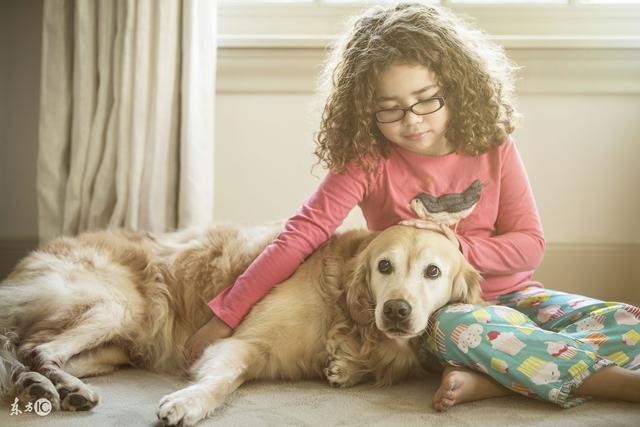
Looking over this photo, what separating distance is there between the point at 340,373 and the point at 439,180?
0.62 meters

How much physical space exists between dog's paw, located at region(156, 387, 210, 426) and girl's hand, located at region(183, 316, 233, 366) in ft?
1.13

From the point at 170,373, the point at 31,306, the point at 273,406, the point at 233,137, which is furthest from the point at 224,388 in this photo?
the point at 233,137

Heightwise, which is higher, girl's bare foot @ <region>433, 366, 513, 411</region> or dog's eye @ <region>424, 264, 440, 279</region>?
dog's eye @ <region>424, 264, 440, 279</region>

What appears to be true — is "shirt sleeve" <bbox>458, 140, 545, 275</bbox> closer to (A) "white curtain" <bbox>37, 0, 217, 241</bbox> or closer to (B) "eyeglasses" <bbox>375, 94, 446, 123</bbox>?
(B) "eyeglasses" <bbox>375, 94, 446, 123</bbox>


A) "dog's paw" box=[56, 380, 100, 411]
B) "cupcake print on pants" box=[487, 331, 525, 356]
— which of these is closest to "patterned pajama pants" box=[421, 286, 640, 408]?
"cupcake print on pants" box=[487, 331, 525, 356]

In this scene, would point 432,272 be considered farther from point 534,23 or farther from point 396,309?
point 534,23

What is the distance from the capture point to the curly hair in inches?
71.4

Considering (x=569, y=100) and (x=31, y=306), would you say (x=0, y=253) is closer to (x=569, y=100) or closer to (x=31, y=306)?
(x=31, y=306)

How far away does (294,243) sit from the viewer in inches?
73.4

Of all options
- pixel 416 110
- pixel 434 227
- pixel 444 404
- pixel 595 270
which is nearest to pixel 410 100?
pixel 416 110

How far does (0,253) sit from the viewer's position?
2.95m

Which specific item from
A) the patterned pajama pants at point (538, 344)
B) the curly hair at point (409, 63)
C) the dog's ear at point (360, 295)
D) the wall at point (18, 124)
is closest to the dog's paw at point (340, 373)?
the dog's ear at point (360, 295)

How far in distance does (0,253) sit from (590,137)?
2.59 meters

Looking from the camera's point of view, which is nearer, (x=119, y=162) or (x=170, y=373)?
(x=170, y=373)
